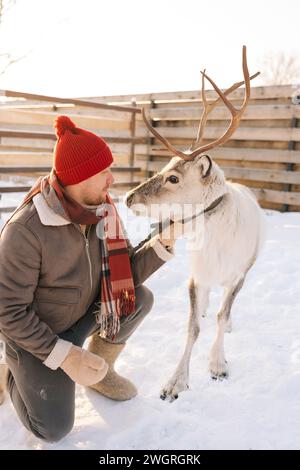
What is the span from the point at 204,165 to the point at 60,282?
1081 mm

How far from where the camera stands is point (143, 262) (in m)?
2.43

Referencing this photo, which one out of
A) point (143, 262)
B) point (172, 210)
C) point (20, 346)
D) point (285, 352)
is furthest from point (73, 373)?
point (285, 352)

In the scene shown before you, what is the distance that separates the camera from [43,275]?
2.04 meters

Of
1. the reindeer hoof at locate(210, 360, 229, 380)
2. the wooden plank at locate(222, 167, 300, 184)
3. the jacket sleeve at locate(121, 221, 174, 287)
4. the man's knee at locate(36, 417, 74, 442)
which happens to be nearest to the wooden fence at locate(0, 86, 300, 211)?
the wooden plank at locate(222, 167, 300, 184)

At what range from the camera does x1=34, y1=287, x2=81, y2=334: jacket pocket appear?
2.07 meters

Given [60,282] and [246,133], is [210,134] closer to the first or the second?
[246,133]

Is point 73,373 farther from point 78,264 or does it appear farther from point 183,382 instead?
point 183,382

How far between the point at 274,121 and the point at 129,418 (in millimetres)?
6181

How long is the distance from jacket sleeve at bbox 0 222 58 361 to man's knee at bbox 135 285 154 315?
26.1 inches

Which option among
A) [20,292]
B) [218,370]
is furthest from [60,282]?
[218,370]

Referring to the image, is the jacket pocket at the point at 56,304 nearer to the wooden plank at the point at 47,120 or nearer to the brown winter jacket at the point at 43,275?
the brown winter jacket at the point at 43,275

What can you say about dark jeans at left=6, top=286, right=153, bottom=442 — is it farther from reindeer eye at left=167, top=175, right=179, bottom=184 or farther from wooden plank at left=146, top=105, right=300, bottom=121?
wooden plank at left=146, top=105, right=300, bottom=121

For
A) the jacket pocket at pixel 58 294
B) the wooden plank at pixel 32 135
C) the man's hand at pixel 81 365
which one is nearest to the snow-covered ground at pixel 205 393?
the man's hand at pixel 81 365

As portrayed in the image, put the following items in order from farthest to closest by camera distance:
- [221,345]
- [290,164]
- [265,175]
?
[265,175]
[290,164]
[221,345]
